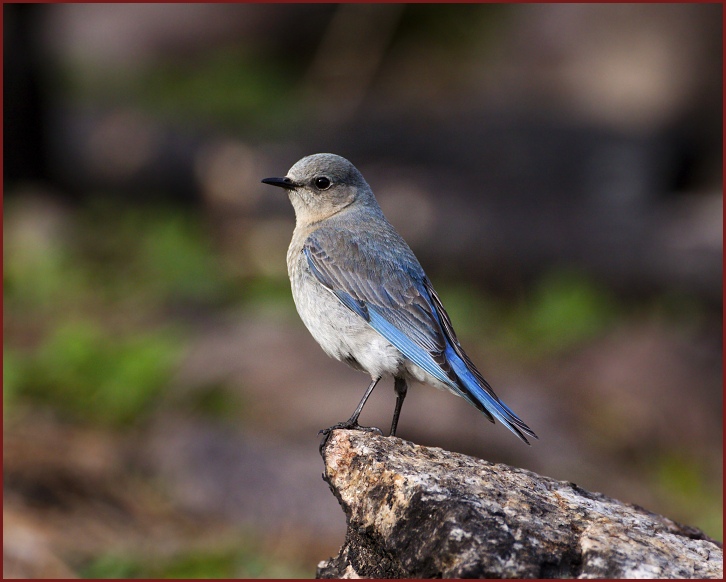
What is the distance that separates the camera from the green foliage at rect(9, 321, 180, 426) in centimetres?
720

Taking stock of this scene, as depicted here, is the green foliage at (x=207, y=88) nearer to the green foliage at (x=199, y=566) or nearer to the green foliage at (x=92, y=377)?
the green foliage at (x=92, y=377)

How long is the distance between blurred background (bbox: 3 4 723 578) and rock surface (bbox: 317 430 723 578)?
2.29 m

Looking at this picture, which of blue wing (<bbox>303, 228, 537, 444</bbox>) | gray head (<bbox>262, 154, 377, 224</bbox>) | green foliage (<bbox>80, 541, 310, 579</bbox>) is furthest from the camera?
green foliage (<bbox>80, 541, 310, 579</bbox>)

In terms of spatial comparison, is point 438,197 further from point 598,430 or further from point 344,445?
point 344,445

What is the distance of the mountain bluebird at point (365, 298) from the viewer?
177 inches

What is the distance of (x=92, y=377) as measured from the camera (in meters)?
7.39

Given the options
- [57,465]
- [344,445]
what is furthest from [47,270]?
[344,445]

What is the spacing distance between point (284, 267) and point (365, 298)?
6.05 m

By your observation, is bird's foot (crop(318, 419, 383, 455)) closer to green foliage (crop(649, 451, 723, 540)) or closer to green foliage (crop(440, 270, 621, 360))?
green foliage (crop(649, 451, 723, 540))

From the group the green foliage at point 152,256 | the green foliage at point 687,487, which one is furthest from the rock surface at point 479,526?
the green foliage at point 152,256

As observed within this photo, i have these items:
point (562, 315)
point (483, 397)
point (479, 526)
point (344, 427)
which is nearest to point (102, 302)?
point (562, 315)

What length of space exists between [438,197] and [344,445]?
770 cm

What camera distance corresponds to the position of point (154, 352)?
7559 millimetres

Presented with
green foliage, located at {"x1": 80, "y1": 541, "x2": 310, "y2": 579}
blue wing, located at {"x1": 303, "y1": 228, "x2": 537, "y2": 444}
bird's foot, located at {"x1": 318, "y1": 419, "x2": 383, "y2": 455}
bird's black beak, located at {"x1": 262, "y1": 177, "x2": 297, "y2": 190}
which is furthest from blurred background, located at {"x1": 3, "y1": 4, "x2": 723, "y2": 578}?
bird's black beak, located at {"x1": 262, "y1": 177, "x2": 297, "y2": 190}
